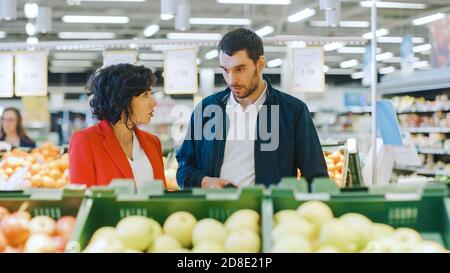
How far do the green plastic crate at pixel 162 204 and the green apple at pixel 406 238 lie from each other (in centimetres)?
45

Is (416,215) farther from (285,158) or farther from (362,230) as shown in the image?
(285,158)

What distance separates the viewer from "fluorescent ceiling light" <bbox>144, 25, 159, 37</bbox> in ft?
59.3

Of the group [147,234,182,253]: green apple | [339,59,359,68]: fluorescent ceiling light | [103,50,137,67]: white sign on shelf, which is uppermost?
[339,59,359,68]: fluorescent ceiling light

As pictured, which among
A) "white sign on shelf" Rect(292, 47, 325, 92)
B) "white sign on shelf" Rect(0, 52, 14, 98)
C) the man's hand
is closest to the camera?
the man's hand

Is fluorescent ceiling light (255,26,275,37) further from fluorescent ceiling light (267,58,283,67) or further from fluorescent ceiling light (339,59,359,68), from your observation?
fluorescent ceiling light (339,59,359,68)

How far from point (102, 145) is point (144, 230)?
4.00 ft

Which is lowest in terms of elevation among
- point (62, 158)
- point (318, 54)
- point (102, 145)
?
point (62, 158)

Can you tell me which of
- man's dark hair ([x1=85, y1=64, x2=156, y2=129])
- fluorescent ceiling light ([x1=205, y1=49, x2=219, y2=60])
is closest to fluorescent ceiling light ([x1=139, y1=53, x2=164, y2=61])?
fluorescent ceiling light ([x1=205, y1=49, x2=219, y2=60])

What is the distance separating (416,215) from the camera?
192 centimetres

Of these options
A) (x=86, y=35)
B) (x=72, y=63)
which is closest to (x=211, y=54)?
(x=72, y=63)

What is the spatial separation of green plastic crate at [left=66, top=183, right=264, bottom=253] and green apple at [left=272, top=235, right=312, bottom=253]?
25cm

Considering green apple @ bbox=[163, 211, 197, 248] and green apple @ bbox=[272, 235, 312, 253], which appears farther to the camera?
green apple @ bbox=[163, 211, 197, 248]

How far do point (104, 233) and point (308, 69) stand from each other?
235 inches
